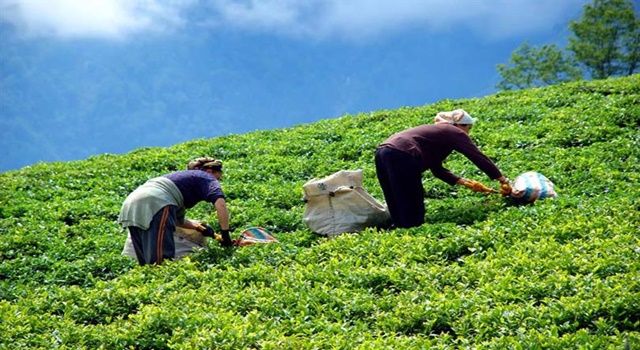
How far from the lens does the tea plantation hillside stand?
24.8ft

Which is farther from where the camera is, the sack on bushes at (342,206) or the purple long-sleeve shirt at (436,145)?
the sack on bushes at (342,206)

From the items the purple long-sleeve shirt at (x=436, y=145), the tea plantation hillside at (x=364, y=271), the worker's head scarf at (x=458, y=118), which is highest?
the worker's head scarf at (x=458, y=118)

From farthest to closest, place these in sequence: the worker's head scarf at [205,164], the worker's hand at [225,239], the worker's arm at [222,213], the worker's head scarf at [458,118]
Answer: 1. the worker's head scarf at [458,118]
2. the worker's head scarf at [205,164]
3. the worker's hand at [225,239]
4. the worker's arm at [222,213]

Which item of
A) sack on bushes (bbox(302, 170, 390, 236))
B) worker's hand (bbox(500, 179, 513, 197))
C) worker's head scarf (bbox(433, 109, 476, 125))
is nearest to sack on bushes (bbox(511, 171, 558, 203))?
worker's hand (bbox(500, 179, 513, 197))

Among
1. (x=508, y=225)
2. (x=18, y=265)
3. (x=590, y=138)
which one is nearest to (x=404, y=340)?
(x=508, y=225)

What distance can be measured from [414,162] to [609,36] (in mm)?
48705

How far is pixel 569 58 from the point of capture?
2295 inches

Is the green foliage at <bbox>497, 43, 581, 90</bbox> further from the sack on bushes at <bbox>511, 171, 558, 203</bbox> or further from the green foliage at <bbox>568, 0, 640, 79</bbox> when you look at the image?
the sack on bushes at <bbox>511, 171, 558, 203</bbox>

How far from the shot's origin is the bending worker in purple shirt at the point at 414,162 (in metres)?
11.4

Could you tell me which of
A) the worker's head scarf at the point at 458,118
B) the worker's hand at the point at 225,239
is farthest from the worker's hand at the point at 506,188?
the worker's hand at the point at 225,239

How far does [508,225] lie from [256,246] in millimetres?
3521

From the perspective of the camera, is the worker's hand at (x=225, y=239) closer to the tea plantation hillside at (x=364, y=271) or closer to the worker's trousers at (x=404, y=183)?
the tea plantation hillside at (x=364, y=271)

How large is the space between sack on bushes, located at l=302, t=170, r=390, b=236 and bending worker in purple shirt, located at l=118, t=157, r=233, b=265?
1.56 meters

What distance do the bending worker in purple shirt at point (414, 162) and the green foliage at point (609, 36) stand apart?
47.3m
